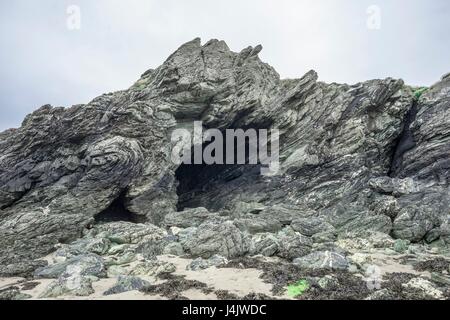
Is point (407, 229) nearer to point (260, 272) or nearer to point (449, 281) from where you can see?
point (449, 281)

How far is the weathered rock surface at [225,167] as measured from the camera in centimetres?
2780

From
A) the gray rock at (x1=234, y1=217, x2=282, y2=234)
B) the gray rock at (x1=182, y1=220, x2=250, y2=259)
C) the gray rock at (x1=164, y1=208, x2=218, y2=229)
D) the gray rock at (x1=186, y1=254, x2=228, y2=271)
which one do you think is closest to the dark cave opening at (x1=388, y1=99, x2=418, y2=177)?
the gray rock at (x1=234, y1=217, x2=282, y2=234)

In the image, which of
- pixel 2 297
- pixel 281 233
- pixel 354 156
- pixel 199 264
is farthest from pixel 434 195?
pixel 2 297

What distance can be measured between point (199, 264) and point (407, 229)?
1752 cm

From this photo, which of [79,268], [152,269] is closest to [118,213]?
[79,268]

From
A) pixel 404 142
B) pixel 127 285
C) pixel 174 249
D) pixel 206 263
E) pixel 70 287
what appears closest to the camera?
pixel 70 287

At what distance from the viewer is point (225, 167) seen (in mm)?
44031

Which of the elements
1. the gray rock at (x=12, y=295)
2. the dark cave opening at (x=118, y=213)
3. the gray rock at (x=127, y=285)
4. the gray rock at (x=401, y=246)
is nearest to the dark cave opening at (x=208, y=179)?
the dark cave opening at (x=118, y=213)

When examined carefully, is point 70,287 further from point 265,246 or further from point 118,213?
point 118,213

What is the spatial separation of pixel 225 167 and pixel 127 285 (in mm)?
27932

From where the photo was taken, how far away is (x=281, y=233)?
28031 millimetres

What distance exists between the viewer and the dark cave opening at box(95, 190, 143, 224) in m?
35.1

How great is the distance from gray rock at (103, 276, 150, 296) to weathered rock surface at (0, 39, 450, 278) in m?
6.37

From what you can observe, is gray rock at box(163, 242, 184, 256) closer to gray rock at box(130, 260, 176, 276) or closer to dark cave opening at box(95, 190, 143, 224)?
gray rock at box(130, 260, 176, 276)
